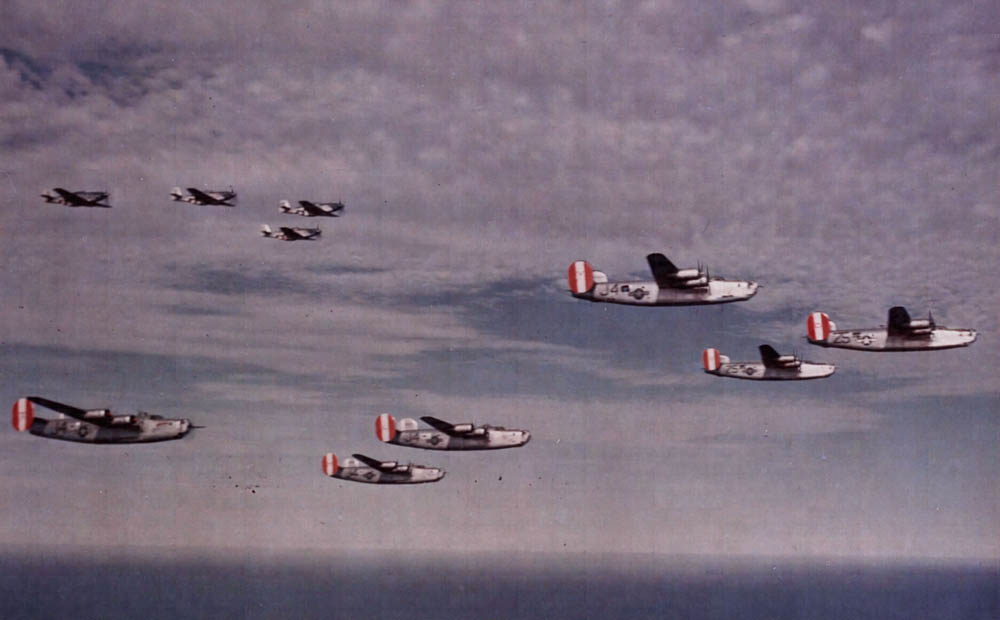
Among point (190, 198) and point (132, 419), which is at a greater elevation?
point (190, 198)

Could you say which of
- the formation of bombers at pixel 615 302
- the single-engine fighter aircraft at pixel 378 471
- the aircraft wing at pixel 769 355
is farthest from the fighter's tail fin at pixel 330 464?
the aircraft wing at pixel 769 355

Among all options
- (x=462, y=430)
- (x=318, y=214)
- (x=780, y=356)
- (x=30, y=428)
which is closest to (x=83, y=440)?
(x=30, y=428)

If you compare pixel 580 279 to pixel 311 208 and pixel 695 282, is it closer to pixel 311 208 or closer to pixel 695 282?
pixel 695 282

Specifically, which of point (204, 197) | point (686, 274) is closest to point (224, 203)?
point (204, 197)

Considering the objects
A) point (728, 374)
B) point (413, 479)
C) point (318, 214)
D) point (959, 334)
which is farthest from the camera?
point (413, 479)

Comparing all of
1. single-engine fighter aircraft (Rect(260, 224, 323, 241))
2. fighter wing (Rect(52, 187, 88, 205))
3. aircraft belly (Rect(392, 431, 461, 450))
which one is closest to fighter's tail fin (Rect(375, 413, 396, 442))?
aircraft belly (Rect(392, 431, 461, 450))

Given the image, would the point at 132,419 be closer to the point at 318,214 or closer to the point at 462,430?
the point at 318,214

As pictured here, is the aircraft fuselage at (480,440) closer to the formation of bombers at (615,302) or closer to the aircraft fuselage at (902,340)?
the formation of bombers at (615,302)
